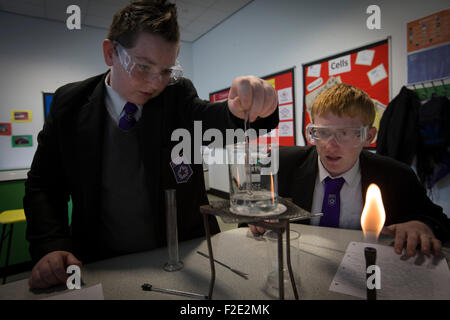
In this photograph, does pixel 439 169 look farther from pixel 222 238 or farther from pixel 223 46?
pixel 223 46

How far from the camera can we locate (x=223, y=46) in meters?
5.02

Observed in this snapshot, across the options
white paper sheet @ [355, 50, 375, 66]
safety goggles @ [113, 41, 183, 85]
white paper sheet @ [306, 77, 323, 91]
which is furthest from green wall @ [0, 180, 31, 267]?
white paper sheet @ [355, 50, 375, 66]

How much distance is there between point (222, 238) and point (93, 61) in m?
4.85

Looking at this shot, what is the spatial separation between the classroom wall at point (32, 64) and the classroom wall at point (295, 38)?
7.89 ft

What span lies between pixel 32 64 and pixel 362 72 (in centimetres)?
494

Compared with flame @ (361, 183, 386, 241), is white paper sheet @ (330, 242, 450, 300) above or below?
below

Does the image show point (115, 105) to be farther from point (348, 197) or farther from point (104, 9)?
point (104, 9)

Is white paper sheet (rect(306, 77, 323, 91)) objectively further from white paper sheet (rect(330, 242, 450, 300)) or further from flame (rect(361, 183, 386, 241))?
flame (rect(361, 183, 386, 241))

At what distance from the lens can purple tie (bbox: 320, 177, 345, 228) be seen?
125 cm

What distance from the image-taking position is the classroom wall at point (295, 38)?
100 inches

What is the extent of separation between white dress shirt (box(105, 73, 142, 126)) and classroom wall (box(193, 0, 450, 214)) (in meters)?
2.62

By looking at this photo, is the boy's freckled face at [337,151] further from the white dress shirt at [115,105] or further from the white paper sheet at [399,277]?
the white dress shirt at [115,105]

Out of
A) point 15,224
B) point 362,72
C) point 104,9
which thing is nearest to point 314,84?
point 362,72
